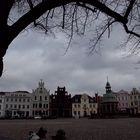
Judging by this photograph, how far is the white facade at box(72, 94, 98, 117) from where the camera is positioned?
106m

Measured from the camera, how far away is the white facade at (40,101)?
3856 inches

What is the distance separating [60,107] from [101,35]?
89891 millimetres

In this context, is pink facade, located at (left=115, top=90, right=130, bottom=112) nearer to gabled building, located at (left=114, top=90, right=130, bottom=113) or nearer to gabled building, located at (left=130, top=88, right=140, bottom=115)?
gabled building, located at (left=114, top=90, right=130, bottom=113)

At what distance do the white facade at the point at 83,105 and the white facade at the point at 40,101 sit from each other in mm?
11359

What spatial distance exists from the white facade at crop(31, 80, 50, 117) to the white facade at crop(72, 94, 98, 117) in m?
11.4

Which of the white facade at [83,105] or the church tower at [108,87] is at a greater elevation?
the church tower at [108,87]

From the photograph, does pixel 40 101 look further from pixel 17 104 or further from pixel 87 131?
pixel 87 131

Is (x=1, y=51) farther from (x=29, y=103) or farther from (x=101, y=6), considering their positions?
(x=29, y=103)

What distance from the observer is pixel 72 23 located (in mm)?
8703

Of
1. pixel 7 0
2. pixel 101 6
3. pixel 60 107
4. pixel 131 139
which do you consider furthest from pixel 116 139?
pixel 60 107

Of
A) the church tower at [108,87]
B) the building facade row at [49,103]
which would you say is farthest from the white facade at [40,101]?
the church tower at [108,87]

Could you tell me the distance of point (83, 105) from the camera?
10650cm

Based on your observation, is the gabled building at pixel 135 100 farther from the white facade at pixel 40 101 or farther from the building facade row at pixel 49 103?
the white facade at pixel 40 101

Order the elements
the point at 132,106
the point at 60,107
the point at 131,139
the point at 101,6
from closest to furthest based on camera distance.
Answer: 1. the point at 101,6
2. the point at 131,139
3. the point at 60,107
4. the point at 132,106
